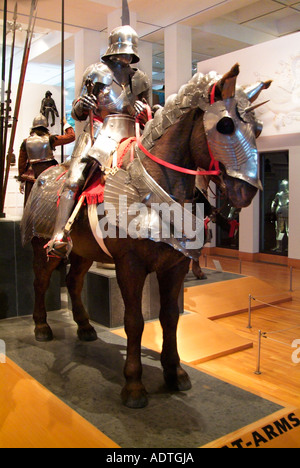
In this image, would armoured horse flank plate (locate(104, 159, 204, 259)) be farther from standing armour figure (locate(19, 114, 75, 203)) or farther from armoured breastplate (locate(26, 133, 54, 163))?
armoured breastplate (locate(26, 133, 54, 163))

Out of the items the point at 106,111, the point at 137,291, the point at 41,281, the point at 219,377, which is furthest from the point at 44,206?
the point at 219,377

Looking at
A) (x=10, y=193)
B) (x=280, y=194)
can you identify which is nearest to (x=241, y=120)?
(x=280, y=194)

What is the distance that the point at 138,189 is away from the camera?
2629 millimetres

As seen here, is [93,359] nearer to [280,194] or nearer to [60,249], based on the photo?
[60,249]

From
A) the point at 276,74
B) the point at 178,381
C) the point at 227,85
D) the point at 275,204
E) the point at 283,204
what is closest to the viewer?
the point at 227,85

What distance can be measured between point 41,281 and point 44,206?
699 millimetres

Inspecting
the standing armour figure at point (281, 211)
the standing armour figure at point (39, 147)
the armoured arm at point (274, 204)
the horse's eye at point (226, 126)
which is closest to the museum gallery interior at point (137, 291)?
the horse's eye at point (226, 126)

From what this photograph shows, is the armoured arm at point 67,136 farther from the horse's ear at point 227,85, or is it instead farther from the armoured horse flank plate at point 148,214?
the horse's ear at point 227,85

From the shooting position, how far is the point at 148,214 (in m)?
2.55

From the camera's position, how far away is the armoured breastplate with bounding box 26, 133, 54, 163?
5.91m

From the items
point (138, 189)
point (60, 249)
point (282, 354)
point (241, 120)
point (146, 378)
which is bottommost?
point (282, 354)

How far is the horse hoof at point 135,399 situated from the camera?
2.70 m

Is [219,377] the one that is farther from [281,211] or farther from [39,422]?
[281,211]
